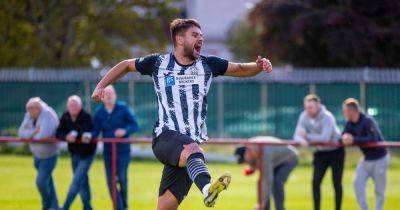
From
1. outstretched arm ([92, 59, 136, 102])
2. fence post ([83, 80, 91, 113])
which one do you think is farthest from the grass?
fence post ([83, 80, 91, 113])

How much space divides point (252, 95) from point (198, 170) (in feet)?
59.5

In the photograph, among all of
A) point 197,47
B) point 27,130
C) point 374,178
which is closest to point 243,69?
point 197,47

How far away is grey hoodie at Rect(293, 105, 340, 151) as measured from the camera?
12.5 meters

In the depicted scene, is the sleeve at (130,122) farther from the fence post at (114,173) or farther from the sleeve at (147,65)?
the sleeve at (147,65)

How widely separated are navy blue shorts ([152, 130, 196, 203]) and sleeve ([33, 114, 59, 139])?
5055 millimetres

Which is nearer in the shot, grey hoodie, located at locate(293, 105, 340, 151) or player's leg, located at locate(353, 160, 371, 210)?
player's leg, located at locate(353, 160, 371, 210)

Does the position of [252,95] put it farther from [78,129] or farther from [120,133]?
[78,129]

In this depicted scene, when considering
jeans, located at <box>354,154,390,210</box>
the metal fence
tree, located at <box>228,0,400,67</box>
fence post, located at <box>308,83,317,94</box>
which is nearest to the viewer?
jeans, located at <box>354,154,390,210</box>

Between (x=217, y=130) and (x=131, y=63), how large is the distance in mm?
17793

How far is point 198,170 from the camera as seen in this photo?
24.7ft

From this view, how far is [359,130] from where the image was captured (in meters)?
12.0

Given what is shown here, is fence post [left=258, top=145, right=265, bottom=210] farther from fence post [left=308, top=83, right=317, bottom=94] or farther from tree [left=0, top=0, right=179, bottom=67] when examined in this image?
tree [left=0, top=0, right=179, bottom=67]

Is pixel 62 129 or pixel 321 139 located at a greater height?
pixel 62 129

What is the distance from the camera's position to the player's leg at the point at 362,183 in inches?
487
